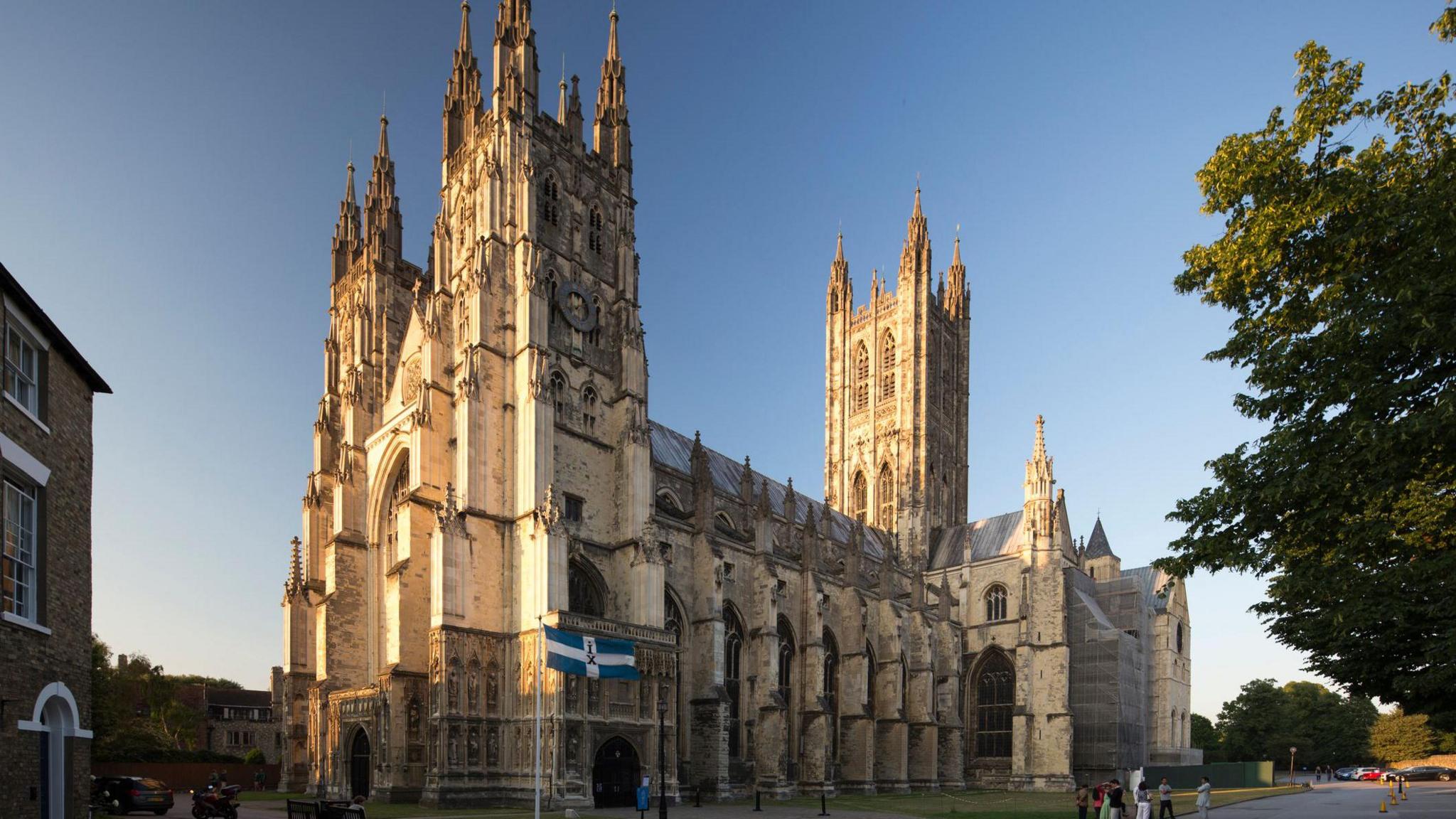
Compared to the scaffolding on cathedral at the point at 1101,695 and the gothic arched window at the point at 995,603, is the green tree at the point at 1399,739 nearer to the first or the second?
the scaffolding on cathedral at the point at 1101,695

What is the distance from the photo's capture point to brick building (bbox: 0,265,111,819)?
13227mm

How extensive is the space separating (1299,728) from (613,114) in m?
90.6

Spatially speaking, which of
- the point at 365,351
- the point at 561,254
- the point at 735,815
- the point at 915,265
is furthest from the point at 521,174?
the point at 915,265

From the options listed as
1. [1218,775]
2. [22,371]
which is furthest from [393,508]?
[1218,775]

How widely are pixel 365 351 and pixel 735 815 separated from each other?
29.5m

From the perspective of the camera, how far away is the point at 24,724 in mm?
13461

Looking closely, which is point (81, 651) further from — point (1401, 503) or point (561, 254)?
point (561, 254)

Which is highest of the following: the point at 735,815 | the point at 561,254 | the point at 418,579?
the point at 561,254

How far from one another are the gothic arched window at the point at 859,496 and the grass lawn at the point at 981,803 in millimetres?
24437

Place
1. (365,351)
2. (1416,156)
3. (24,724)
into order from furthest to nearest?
(365,351) < (1416,156) < (24,724)

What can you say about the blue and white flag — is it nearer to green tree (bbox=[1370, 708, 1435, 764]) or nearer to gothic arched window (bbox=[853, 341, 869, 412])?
gothic arched window (bbox=[853, 341, 869, 412])

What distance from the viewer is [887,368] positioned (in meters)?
75.2

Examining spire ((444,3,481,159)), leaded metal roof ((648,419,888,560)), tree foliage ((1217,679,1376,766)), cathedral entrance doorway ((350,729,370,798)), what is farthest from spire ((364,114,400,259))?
tree foliage ((1217,679,1376,766))

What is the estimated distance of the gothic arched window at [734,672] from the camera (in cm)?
4409
